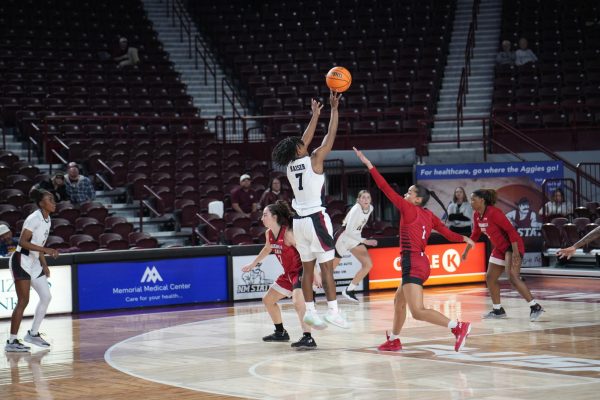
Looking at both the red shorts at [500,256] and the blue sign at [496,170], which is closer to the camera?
the red shorts at [500,256]

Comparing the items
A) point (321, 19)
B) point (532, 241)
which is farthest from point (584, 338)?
point (321, 19)

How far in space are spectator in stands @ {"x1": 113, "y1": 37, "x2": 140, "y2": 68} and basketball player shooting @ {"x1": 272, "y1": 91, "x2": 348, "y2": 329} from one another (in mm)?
19308

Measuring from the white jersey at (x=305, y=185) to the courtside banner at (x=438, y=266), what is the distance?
862 cm

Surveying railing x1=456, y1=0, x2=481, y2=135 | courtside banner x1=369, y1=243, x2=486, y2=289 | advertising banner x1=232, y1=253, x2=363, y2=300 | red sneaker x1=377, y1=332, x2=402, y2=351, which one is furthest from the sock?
railing x1=456, y1=0, x2=481, y2=135

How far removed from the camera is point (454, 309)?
17.0m

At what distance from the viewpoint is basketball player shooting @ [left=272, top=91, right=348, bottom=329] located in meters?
11.8

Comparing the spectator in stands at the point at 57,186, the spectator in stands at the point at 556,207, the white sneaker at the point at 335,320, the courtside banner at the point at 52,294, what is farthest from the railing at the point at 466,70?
the white sneaker at the point at 335,320

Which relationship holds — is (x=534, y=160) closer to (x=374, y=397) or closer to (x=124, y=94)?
(x=124, y=94)

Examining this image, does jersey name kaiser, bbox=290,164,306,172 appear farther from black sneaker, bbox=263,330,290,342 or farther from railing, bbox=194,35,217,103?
railing, bbox=194,35,217,103

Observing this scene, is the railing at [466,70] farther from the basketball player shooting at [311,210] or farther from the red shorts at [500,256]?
the basketball player shooting at [311,210]

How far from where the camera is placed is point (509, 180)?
2500 centimetres

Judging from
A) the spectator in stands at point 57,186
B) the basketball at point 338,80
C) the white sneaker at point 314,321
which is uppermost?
the basketball at point 338,80

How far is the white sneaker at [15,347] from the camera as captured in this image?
42.3ft

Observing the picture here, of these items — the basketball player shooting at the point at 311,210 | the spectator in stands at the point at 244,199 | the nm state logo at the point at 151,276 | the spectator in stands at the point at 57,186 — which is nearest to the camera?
the basketball player shooting at the point at 311,210
